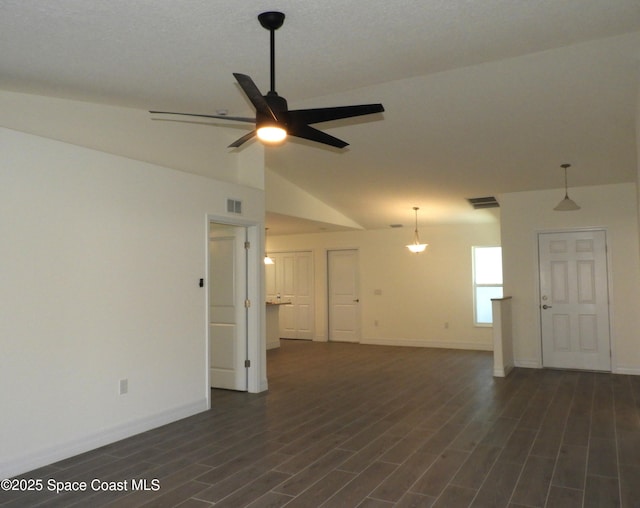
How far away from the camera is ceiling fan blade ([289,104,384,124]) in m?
2.88

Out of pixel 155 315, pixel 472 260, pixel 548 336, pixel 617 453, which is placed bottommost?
pixel 617 453

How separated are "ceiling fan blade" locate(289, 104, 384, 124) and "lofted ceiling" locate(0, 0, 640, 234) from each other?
526 mm

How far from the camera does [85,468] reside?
3.48m

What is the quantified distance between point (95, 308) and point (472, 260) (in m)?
7.28

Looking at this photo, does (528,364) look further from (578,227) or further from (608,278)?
(578,227)

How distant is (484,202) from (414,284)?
2520 millimetres

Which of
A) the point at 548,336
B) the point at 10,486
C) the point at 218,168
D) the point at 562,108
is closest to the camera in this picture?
the point at 10,486

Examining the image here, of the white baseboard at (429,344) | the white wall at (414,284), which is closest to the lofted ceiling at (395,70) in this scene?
the white wall at (414,284)

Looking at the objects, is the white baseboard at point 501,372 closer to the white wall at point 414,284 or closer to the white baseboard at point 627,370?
the white baseboard at point 627,370

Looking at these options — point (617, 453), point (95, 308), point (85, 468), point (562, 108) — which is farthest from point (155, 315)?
point (562, 108)

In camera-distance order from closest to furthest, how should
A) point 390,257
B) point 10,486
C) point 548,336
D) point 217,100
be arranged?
point 10,486
point 217,100
point 548,336
point 390,257

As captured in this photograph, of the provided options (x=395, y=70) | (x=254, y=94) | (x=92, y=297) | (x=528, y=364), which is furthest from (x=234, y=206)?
(x=528, y=364)

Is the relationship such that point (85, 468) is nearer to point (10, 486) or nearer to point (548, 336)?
point (10, 486)

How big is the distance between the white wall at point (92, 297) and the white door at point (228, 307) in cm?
82
